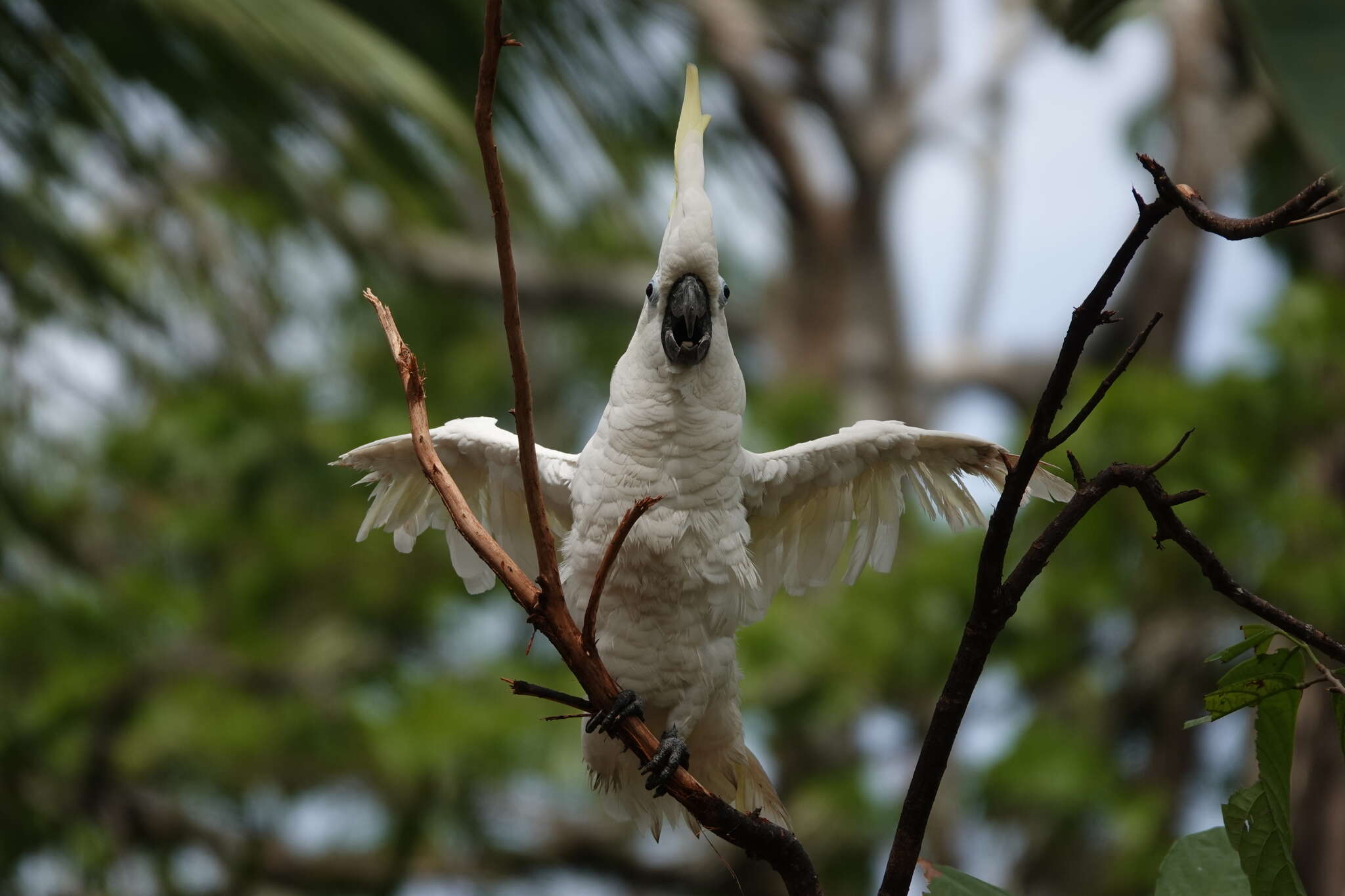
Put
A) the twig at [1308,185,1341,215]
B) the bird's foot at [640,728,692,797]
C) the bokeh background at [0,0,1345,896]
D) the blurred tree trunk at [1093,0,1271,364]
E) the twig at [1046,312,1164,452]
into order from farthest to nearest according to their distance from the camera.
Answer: the blurred tree trunk at [1093,0,1271,364], the bokeh background at [0,0,1345,896], the bird's foot at [640,728,692,797], the twig at [1046,312,1164,452], the twig at [1308,185,1341,215]

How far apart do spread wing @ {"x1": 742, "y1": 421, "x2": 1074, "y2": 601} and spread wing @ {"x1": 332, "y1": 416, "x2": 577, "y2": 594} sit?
0.21 metres

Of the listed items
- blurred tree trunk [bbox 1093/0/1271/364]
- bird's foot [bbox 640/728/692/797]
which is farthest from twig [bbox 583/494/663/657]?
blurred tree trunk [bbox 1093/0/1271/364]

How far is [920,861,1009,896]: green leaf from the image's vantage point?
2.94ft

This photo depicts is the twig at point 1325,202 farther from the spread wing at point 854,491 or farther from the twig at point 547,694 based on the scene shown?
the twig at point 547,694

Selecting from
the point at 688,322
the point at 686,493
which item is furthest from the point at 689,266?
the point at 686,493

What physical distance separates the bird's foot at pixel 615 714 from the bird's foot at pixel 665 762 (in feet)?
0.13

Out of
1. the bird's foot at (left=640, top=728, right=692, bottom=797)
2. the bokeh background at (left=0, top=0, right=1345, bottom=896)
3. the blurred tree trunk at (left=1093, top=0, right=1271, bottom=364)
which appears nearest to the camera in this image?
the bird's foot at (left=640, top=728, right=692, bottom=797)

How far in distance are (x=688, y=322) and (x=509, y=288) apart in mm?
256

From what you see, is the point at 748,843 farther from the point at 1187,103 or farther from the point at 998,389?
the point at 998,389

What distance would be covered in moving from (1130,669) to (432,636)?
8.81 ft

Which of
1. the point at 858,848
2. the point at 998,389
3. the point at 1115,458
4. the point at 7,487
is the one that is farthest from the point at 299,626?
the point at 998,389

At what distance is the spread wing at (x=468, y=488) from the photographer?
125 centimetres

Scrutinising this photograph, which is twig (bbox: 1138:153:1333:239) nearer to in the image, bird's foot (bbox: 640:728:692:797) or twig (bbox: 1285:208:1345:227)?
twig (bbox: 1285:208:1345:227)

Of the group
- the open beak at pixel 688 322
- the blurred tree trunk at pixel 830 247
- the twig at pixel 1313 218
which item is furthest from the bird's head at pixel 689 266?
the blurred tree trunk at pixel 830 247
